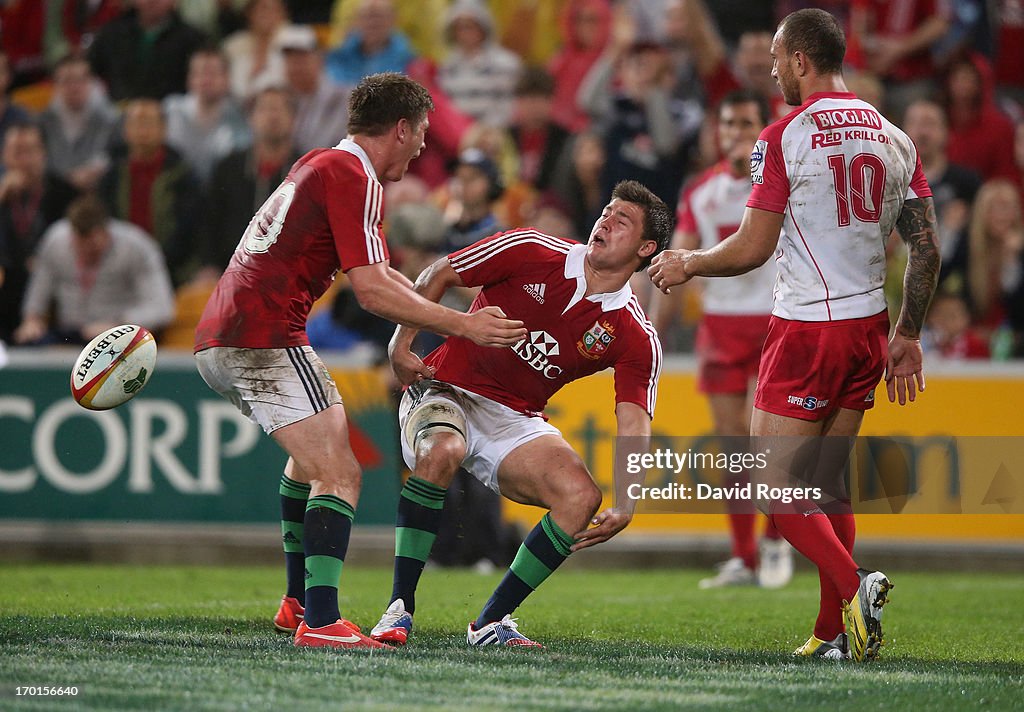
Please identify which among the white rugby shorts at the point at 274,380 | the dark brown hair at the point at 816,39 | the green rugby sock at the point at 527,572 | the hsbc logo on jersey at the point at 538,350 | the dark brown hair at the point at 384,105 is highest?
the dark brown hair at the point at 816,39

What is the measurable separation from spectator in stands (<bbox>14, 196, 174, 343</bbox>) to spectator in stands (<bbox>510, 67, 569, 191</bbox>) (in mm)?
3461

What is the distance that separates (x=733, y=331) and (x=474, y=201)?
2.45 meters

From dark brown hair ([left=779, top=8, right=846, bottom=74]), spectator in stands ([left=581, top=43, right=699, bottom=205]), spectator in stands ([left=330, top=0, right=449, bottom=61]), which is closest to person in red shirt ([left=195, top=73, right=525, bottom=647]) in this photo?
dark brown hair ([left=779, top=8, right=846, bottom=74])

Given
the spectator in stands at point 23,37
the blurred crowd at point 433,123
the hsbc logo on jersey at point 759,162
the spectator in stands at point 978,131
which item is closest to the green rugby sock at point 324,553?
the hsbc logo on jersey at point 759,162

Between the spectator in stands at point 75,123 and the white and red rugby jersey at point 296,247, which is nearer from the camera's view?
the white and red rugby jersey at point 296,247

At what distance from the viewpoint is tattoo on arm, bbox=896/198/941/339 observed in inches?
226

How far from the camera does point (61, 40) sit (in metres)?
14.4

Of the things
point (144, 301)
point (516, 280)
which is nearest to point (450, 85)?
point (144, 301)

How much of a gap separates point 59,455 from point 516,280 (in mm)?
5408

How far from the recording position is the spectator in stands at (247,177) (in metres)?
11.9

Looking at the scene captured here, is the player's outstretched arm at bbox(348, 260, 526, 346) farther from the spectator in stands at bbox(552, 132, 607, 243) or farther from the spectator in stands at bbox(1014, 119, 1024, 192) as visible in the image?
the spectator in stands at bbox(1014, 119, 1024, 192)

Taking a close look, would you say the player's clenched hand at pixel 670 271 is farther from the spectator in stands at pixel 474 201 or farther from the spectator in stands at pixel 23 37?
the spectator in stands at pixel 23 37

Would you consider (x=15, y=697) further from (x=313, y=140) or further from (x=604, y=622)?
(x=313, y=140)

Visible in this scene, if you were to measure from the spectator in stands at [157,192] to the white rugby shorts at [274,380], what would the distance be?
6.52 m
